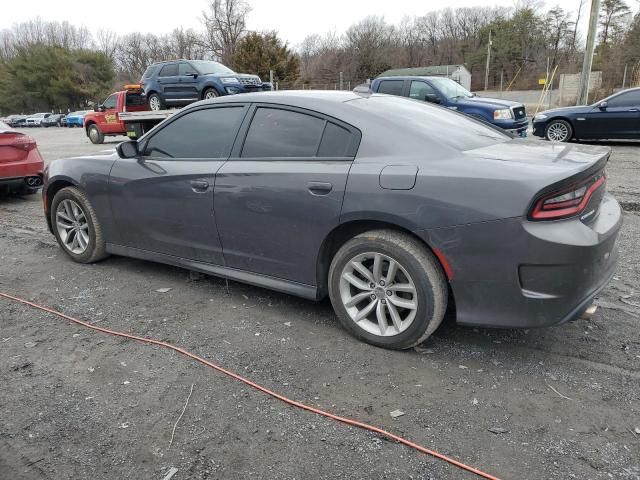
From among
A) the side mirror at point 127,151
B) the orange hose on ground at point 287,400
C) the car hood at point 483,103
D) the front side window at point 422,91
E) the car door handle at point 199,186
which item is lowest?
the orange hose on ground at point 287,400

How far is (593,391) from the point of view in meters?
2.69

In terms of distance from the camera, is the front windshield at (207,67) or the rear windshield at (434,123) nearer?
the rear windshield at (434,123)

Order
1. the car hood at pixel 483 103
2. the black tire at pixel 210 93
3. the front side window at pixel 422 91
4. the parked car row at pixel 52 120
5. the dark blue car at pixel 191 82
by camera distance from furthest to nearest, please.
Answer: the parked car row at pixel 52 120 → the black tire at pixel 210 93 → the dark blue car at pixel 191 82 → the front side window at pixel 422 91 → the car hood at pixel 483 103

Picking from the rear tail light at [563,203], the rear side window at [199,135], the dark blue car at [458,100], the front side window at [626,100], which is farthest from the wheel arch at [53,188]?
the front side window at [626,100]

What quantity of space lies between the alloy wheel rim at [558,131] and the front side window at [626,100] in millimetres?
1062

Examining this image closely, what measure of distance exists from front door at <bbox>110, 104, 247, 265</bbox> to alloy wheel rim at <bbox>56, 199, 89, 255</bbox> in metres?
0.61

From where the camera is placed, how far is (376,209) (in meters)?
2.96

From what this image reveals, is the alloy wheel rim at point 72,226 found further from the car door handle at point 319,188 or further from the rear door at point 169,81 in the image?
the rear door at point 169,81

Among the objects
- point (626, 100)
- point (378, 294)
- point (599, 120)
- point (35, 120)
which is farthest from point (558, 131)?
point (35, 120)

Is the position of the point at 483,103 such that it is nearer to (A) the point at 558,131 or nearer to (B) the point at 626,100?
(A) the point at 558,131

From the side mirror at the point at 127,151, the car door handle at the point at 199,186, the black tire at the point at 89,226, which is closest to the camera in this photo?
the car door handle at the point at 199,186

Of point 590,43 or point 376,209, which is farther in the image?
point 590,43

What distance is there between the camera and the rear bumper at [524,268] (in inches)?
102

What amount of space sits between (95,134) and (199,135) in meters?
18.0
